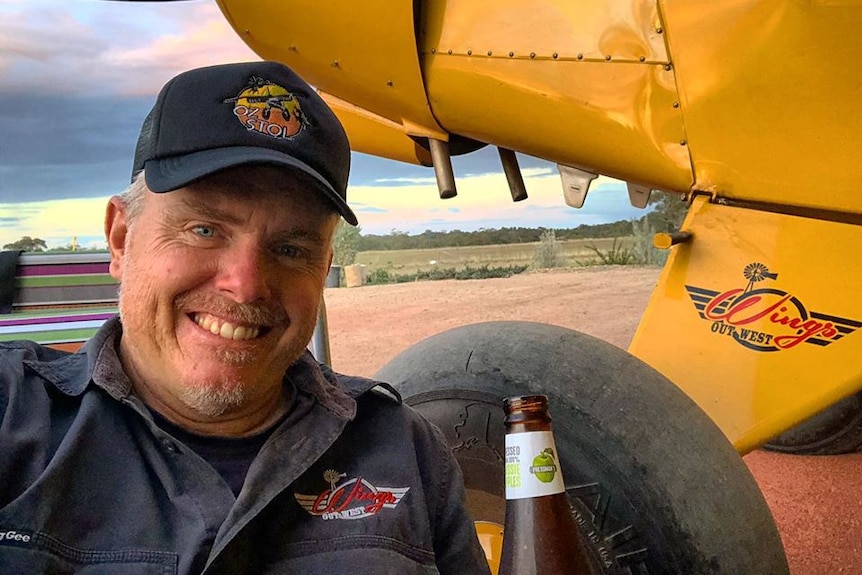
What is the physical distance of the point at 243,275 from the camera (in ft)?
3.31

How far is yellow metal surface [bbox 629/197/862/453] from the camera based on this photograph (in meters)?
1.62

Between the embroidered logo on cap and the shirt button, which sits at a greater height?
the embroidered logo on cap

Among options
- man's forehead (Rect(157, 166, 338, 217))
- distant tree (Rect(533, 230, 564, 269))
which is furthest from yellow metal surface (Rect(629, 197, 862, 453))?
distant tree (Rect(533, 230, 564, 269))

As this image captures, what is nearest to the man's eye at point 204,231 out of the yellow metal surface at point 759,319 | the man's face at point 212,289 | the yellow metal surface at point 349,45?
the man's face at point 212,289

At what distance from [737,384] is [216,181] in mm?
1149

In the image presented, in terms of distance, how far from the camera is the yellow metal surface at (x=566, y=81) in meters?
1.71

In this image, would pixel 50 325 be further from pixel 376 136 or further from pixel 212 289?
pixel 212 289

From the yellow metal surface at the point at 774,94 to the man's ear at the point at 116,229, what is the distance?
3.64 feet

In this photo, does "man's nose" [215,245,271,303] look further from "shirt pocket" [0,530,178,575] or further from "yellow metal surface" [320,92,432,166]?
"yellow metal surface" [320,92,432,166]

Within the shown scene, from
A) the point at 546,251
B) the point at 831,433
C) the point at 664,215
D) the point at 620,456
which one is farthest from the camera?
the point at 546,251

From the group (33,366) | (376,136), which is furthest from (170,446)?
(376,136)

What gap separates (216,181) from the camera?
1018 mm

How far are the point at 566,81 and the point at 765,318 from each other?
2.08ft

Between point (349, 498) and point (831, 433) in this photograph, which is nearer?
point (349, 498)
